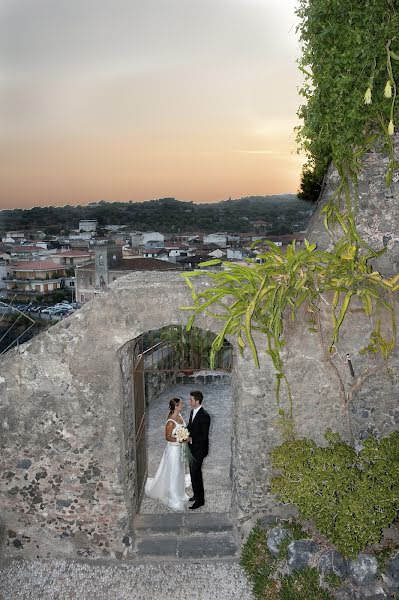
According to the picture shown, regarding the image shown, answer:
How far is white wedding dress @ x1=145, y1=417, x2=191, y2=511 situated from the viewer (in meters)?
6.56

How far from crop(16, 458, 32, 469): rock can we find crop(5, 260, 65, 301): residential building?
16.3 meters

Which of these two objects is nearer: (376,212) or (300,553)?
(300,553)

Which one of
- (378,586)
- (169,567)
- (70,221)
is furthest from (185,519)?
(70,221)

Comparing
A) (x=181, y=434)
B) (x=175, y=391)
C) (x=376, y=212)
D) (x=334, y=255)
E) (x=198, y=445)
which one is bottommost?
(x=175, y=391)

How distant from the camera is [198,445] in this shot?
653 cm

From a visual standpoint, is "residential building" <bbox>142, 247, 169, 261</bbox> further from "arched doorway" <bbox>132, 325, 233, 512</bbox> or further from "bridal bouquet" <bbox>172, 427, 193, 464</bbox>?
"bridal bouquet" <bbox>172, 427, 193, 464</bbox>

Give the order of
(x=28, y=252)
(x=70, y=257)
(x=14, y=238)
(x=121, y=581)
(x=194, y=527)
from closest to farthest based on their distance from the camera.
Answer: (x=121, y=581) < (x=194, y=527) < (x=70, y=257) < (x=14, y=238) < (x=28, y=252)

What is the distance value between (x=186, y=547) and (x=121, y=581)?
796 mm

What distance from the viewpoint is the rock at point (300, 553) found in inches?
192

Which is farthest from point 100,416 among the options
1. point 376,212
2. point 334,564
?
point 376,212

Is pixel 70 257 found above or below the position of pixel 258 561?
above

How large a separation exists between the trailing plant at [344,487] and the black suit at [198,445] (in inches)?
57.7

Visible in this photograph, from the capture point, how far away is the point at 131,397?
5.93 metres

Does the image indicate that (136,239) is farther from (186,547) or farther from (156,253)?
(186,547)
